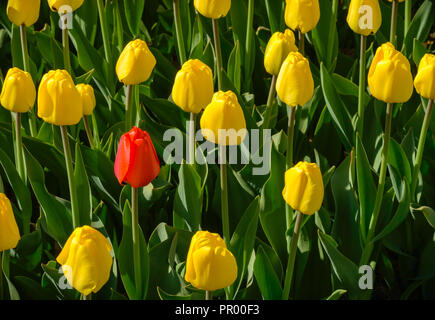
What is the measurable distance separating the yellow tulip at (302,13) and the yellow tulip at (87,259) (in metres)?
0.87

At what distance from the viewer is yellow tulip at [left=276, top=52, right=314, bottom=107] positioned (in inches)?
58.5

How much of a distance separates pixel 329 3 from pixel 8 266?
1436 millimetres

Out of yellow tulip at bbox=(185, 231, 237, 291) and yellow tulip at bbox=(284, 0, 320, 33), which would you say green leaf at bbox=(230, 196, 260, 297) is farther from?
yellow tulip at bbox=(284, 0, 320, 33)

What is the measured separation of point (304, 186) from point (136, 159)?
0.98 ft

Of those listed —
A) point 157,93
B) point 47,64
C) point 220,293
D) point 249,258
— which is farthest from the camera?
point 47,64

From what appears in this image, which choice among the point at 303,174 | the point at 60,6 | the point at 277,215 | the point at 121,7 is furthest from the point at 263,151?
the point at 121,7

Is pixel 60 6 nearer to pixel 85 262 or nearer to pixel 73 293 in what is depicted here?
pixel 73 293

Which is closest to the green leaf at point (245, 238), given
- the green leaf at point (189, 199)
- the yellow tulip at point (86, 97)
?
the green leaf at point (189, 199)

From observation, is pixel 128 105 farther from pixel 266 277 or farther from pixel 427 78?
pixel 427 78

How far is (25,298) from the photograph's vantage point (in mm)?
1629

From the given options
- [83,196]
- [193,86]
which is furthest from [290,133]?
[83,196]

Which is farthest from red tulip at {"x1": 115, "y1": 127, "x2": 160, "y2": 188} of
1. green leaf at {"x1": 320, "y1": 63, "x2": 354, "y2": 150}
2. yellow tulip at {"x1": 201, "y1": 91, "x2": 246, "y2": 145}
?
green leaf at {"x1": 320, "y1": 63, "x2": 354, "y2": 150}

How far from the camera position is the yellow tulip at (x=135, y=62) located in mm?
1643

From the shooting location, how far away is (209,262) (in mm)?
1184
